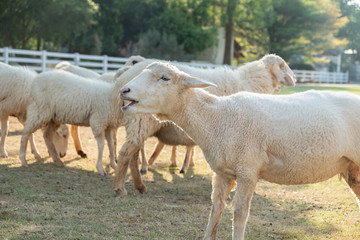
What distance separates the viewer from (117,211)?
5.47 m

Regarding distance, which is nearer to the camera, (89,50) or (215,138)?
(215,138)

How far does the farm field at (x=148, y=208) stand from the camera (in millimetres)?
4797

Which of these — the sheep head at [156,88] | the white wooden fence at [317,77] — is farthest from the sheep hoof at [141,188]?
the white wooden fence at [317,77]

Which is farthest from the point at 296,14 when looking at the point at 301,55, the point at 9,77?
the point at 9,77

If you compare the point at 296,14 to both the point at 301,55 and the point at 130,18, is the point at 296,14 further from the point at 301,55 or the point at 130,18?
the point at 130,18

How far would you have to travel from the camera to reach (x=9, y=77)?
9.01m

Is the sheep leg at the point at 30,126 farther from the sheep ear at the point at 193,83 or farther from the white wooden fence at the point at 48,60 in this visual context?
the white wooden fence at the point at 48,60

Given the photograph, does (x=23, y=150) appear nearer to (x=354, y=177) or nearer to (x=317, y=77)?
(x=354, y=177)

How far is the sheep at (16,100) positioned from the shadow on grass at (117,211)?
1643mm

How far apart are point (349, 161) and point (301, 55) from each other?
45.7m

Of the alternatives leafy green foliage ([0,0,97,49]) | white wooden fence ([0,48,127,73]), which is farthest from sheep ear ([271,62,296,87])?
leafy green foliage ([0,0,97,49])

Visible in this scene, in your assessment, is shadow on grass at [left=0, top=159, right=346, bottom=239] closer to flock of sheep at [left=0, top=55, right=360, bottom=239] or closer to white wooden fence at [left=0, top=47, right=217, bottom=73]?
flock of sheep at [left=0, top=55, right=360, bottom=239]

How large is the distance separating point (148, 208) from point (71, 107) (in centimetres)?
302

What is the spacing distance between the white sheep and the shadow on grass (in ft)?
2.78
